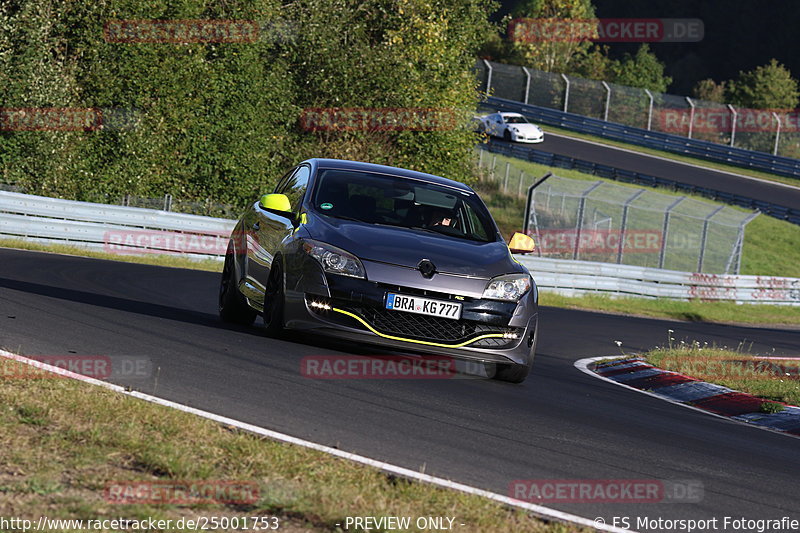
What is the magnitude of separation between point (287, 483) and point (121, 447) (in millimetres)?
895

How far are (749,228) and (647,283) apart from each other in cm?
1604

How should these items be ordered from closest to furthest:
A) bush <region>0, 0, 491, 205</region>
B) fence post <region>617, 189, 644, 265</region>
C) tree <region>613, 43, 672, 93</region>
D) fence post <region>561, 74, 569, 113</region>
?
bush <region>0, 0, 491, 205</region>, fence post <region>617, 189, 644, 265</region>, fence post <region>561, 74, 569, 113</region>, tree <region>613, 43, 672, 93</region>

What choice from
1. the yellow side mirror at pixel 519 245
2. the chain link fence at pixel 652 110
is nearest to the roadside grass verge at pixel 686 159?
the chain link fence at pixel 652 110

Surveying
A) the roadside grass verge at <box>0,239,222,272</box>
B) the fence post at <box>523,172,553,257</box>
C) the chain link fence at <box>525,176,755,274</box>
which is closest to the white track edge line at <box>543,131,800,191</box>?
Answer: the chain link fence at <box>525,176,755,274</box>

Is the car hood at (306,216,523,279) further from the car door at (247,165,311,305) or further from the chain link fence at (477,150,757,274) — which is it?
the chain link fence at (477,150,757,274)

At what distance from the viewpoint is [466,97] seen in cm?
3675

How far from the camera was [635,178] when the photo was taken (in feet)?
151

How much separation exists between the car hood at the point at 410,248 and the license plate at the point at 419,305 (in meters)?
0.24

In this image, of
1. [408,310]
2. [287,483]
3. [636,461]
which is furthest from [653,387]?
[287,483]

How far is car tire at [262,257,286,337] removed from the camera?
29.6ft

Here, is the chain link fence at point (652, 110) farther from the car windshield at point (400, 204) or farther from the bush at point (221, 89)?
the car windshield at point (400, 204)

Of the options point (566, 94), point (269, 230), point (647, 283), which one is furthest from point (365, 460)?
point (566, 94)

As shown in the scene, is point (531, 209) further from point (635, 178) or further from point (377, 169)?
point (377, 169)

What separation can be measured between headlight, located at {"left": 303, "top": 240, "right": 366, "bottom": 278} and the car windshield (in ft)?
2.29
